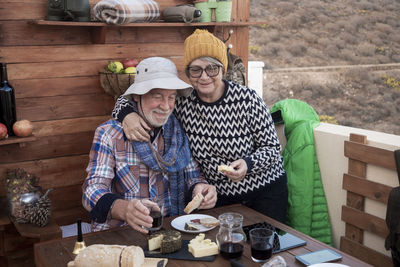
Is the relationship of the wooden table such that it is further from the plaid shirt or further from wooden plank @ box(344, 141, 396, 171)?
wooden plank @ box(344, 141, 396, 171)

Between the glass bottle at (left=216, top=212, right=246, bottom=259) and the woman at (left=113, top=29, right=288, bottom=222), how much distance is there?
0.83 metres

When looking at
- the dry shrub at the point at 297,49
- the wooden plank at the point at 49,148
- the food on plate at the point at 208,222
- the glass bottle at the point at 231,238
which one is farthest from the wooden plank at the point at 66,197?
the dry shrub at the point at 297,49

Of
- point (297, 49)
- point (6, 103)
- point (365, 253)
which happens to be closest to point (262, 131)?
point (365, 253)

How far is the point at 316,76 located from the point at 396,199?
1101cm

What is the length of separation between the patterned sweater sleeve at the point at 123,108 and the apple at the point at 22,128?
0.75 m

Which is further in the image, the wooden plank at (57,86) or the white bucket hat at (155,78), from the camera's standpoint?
the wooden plank at (57,86)

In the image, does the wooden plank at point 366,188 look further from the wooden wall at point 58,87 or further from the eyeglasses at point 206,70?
the wooden wall at point 58,87

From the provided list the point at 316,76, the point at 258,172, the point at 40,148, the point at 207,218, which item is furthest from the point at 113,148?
the point at 316,76

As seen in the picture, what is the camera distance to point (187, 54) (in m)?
2.50

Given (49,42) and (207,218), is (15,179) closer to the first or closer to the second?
(49,42)

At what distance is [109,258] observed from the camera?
1.48 metres

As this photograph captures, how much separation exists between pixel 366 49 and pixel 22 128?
12922mm

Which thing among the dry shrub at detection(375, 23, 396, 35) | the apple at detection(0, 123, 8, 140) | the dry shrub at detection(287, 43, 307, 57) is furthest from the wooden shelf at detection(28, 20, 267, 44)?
the dry shrub at detection(375, 23, 396, 35)

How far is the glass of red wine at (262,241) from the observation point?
1.55 meters
